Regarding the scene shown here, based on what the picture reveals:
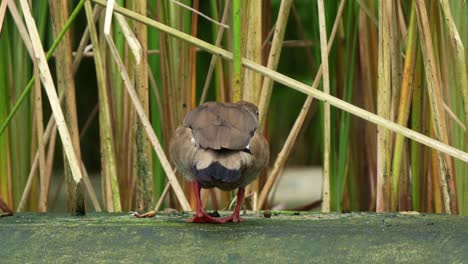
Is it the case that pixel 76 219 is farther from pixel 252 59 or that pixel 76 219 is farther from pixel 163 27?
pixel 252 59

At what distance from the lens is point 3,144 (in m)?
4.67

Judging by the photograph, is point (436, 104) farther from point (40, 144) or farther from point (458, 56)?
point (40, 144)

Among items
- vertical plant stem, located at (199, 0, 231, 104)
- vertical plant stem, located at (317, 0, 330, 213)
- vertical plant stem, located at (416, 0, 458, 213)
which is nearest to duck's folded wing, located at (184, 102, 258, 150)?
vertical plant stem, located at (317, 0, 330, 213)

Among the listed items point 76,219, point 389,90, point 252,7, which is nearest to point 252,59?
point 252,7

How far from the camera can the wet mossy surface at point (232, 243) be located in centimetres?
281

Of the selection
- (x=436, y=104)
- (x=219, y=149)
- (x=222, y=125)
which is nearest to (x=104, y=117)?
(x=222, y=125)

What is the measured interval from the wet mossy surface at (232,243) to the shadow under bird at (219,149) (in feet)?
0.61

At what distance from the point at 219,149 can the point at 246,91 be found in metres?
1.08

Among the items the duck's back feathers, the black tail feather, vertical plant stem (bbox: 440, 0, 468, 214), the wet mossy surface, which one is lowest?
the wet mossy surface

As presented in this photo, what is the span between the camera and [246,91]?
170 inches

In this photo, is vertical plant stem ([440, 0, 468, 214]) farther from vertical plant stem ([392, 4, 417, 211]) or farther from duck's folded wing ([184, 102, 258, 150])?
duck's folded wing ([184, 102, 258, 150])

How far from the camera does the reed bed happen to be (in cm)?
396

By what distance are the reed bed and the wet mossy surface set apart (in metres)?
0.57

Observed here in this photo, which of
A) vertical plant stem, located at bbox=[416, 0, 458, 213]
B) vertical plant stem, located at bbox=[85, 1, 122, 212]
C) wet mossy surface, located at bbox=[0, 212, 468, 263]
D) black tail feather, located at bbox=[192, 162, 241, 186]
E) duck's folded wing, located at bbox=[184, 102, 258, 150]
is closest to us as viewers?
wet mossy surface, located at bbox=[0, 212, 468, 263]
